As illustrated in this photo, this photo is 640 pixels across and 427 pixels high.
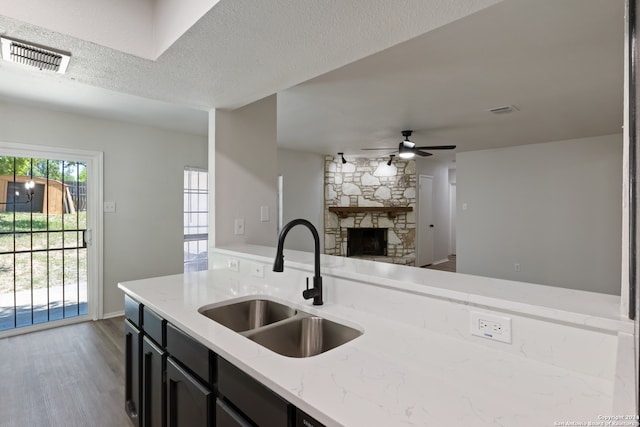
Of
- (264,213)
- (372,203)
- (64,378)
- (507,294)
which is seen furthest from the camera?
(372,203)

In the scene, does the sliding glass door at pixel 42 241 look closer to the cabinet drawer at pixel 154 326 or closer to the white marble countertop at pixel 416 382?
the cabinet drawer at pixel 154 326

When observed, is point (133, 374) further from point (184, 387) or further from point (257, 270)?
point (257, 270)

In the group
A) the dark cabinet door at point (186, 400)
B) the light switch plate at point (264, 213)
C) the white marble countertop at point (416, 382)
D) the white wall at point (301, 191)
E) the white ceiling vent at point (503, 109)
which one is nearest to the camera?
the white marble countertop at point (416, 382)

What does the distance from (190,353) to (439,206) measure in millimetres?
7629

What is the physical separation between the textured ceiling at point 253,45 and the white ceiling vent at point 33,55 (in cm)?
5

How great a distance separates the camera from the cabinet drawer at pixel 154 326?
1.62 meters

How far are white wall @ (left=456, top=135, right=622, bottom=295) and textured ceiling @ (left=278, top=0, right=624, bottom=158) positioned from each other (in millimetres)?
443

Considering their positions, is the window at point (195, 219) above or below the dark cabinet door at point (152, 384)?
above

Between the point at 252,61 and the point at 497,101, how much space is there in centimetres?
267

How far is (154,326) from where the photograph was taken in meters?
1.71

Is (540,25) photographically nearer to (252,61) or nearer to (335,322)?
(252,61)

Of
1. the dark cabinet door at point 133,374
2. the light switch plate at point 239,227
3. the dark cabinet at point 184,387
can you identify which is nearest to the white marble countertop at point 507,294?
the dark cabinet at point 184,387

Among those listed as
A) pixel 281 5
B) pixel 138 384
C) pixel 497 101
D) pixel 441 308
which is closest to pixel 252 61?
pixel 281 5

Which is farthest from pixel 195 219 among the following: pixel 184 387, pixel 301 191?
pixel 184 387
